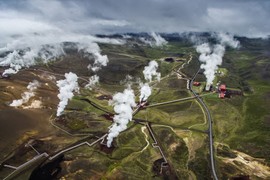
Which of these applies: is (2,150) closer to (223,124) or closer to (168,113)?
(168,113)

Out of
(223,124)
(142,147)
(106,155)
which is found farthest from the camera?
(223,124)

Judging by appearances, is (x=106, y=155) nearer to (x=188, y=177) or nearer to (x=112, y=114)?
(x=188, y=177)

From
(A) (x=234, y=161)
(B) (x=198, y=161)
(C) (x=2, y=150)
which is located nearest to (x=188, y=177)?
(B) (x=198, y=161)

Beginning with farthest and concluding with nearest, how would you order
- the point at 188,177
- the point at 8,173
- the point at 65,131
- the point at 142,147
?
1. the point at 65,131
2. the point at 142,147
3. the point at 188,177
4. the point at 8,173

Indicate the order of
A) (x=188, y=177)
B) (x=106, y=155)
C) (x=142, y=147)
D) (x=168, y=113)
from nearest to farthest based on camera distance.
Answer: (x=188, y=177)
(x=106, y=155)
(x=142, y=147)
(x=168, y=113)

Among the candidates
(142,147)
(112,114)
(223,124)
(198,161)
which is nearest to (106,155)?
(142,147)

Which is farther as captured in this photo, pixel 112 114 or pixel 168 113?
pixel 168 113

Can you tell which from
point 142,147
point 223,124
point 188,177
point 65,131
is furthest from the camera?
point 223,124

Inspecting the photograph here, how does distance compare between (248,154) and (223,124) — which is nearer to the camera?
(248,154)
